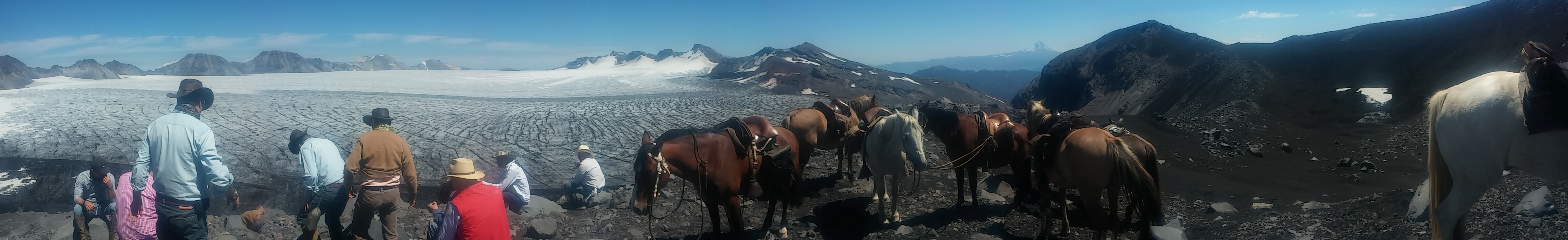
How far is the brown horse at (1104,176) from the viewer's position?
4.48 metres

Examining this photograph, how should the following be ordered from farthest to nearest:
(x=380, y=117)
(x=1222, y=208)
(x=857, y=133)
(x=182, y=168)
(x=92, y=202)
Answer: (x=857, y=133), (x=1222, y=208), (x=92, y=202), (x=380, y=117), (x=182, y=168)

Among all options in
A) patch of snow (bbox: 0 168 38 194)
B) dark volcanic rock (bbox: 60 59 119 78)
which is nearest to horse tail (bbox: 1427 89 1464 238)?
patch of snow (bbox: 0 168 38 194)

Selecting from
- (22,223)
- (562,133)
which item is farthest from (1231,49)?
(22,223)

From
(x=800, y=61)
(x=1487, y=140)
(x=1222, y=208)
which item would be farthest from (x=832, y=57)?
(x=1487, y=140)

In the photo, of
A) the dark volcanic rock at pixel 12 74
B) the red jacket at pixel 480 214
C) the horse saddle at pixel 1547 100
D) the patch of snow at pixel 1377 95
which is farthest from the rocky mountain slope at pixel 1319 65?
the dark volcanic rock at pixel 12 74

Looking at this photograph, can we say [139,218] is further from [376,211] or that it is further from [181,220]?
[376,211]

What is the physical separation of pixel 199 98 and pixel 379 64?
99.6 ft

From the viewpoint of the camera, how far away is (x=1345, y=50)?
73.3ft

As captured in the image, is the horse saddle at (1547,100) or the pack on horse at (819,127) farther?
the pack on horse at (819,127)

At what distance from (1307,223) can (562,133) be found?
32.7ft

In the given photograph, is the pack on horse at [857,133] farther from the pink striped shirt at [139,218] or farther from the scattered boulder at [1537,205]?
the pink striped shirt at [139,218]

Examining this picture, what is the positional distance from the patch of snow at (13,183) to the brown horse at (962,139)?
9.87 meters

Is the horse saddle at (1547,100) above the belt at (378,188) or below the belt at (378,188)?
above

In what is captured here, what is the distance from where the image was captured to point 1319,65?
71.5 feet
